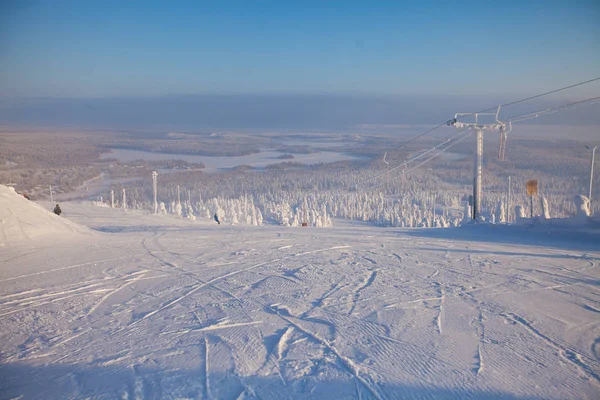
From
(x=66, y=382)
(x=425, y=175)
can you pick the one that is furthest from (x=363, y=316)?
(x=425, y=175)

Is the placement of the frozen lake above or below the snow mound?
below

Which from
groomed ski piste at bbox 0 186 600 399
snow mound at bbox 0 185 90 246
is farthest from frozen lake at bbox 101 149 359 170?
groomed ski piste at bbox 0 186 600 399

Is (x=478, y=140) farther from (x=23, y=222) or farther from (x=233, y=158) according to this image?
(x=233, y=158)

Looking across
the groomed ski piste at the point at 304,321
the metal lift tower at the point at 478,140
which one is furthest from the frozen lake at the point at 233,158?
the groomed ski piste at the point at 304,321

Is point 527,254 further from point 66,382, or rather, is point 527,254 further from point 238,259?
point 66,382

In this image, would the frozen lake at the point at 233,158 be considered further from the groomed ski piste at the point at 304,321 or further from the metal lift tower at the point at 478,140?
the groomed ski piste at the point at 304,321

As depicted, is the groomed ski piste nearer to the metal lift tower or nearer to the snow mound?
the snow mound

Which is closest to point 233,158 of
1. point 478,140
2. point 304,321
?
point 478,140
